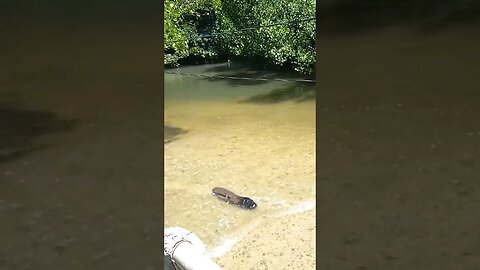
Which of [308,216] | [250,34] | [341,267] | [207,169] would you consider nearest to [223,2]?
[250,34]

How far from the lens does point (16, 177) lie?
1.98 ft

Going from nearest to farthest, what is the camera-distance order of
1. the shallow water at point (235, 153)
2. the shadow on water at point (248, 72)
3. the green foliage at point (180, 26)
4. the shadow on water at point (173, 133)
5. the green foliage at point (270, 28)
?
the shallow water at point (235, 153), the green foliage at point (180, 26), the shadow on water at point (173, 133), the green foliage at point (270, 28), the shadow on water at point (248, 72)

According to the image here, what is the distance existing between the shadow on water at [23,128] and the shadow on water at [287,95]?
6.83m

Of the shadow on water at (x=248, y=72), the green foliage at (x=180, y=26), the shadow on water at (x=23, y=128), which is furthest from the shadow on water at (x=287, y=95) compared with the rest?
the shadow on water at (x=23, y=128)

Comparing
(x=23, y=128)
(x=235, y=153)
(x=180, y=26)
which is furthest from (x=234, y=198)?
(x=23, y=128)

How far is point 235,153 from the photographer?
17.1ft

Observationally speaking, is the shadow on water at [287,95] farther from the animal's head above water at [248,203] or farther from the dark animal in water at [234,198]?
the animal's head above water at [248,203]

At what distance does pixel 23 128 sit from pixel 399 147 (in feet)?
1.39

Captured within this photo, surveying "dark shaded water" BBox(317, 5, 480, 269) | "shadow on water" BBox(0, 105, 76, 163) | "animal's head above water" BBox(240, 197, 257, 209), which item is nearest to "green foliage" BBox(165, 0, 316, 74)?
Answer: "animal's head above water" BBox(240, 197, 257, 209)

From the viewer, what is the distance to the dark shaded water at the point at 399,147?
69 cm

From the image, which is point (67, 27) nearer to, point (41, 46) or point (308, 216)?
point (41, 46)

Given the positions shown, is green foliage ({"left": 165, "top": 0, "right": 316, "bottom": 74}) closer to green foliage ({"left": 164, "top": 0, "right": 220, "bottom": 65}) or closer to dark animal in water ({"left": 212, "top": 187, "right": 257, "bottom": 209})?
green foliage ({"left": 164, "top": 0, "right": 220, "bottom": 65})

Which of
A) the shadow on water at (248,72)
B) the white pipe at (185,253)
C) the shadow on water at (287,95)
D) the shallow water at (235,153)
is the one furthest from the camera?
the shadow on water at (248,72)

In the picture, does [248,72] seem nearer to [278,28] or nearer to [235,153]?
[278,28]
